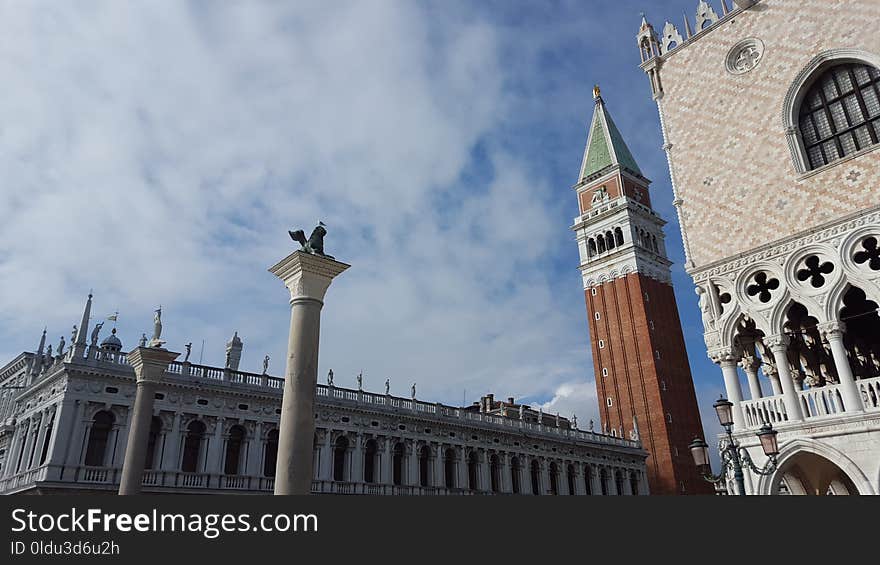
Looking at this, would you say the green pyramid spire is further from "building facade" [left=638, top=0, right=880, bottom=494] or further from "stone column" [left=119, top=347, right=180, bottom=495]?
"stone column" [left=119, top=347, right=180, bottom=495]

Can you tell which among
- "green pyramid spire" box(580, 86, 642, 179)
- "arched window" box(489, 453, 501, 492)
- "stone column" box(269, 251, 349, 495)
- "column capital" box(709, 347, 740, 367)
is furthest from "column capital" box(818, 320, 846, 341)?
"green pyramid spire" box(580, 86, 642, 179)

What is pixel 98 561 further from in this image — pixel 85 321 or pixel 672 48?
pixel 85 321

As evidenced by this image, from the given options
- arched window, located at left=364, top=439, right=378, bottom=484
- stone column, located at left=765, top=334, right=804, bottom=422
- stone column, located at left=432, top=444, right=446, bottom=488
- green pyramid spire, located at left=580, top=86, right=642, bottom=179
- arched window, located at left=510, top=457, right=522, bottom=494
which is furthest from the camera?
green pyramid spire, located at left=580, top=86, right=642, bottom=179

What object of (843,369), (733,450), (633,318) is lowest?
(733,450)

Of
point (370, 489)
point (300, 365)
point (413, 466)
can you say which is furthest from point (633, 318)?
point (300, 365)

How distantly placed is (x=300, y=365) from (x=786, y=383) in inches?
421

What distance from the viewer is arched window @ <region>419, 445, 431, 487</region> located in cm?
3381

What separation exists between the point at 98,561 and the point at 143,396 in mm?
10378

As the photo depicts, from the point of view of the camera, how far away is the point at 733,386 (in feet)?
47.6

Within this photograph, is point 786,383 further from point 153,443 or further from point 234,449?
point 153,443

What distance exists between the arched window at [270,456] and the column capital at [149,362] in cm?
1356

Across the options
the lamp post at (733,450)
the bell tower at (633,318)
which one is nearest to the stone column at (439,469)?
the bell tower at (633,318)

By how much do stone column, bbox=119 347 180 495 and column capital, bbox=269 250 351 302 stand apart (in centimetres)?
729

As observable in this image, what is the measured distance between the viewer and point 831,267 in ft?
44.1
